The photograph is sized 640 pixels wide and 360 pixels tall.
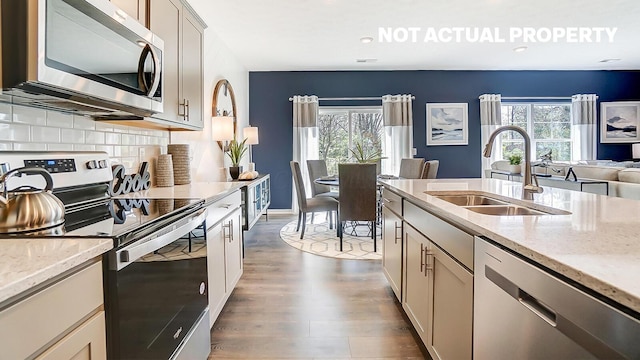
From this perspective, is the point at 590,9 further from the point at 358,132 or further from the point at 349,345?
the point at 349,345

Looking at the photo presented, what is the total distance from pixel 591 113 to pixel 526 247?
6954mm

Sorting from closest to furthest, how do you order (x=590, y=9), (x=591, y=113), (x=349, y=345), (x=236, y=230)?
(x=349, y=345) < (x=236, y=230) < (x=590, y=9) < (x=591, y=113)

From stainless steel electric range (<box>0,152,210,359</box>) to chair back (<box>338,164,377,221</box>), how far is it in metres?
2.22

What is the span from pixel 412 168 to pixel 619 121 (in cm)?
433

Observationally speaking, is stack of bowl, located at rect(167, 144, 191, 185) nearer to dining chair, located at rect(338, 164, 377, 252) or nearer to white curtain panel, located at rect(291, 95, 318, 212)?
dining chair, located at rect(338, 164, 377, 252)

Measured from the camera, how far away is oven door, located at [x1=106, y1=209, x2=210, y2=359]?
0.96 meters

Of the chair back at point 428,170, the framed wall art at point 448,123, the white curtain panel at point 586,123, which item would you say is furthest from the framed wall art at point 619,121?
the chair back at point 428,170

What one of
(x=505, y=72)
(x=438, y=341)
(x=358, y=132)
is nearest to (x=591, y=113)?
(x=505, y=72)

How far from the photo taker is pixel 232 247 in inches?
96.0

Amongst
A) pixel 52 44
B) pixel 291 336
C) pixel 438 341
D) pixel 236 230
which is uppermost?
pixel 52 44

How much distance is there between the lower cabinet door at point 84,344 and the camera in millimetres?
736

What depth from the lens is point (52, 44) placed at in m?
1.13

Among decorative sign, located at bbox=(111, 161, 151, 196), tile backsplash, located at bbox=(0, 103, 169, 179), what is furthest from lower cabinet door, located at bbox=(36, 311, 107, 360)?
decorative sign, located at bbox=(111, 161, 151, 196)

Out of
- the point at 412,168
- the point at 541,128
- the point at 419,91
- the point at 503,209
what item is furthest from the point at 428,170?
the point at 541,128
